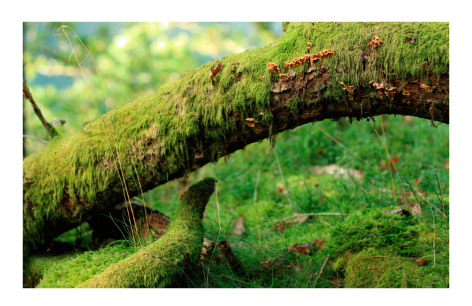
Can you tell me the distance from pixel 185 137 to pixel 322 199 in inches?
90.5

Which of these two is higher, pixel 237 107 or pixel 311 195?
pixel 237 107

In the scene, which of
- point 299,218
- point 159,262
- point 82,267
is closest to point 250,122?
point 159,262

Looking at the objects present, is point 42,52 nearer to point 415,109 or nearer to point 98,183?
point 98,183

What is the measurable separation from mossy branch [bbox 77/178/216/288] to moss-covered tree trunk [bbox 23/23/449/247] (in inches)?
19.7

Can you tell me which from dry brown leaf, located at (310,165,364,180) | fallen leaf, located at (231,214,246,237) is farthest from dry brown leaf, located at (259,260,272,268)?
dry brown leaf, located at (310,165,364,180)

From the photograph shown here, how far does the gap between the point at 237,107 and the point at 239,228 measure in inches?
80.5

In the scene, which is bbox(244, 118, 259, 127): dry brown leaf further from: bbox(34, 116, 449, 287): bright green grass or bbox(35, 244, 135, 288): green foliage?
bbox(35, 244, 135, 288): green foliage

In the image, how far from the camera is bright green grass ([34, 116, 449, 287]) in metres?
2.30

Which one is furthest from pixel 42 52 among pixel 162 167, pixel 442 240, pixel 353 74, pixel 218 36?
pixel 442 240

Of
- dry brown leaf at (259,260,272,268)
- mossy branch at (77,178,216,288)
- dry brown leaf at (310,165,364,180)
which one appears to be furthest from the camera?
dry brown leaf at (310,165,364,180)

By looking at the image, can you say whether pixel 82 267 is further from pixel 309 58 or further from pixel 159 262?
pixel 309 58

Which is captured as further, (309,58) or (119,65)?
(119,65)

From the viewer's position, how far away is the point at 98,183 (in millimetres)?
2566

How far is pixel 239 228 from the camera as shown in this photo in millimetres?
3844
